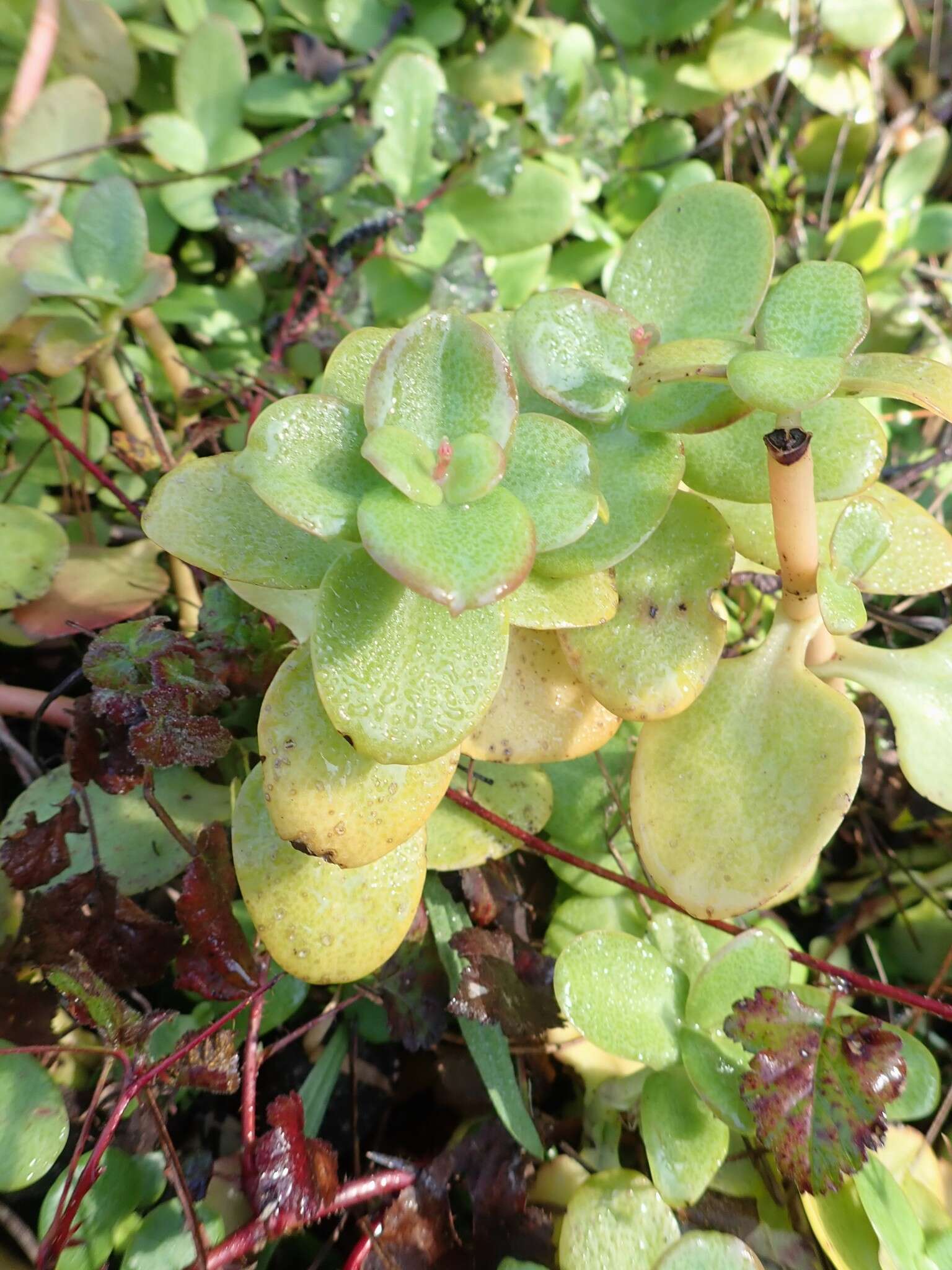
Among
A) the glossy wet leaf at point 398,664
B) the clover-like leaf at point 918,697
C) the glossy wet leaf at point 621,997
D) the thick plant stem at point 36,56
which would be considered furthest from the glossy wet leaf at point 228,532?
the thick plant stem at point 36,56

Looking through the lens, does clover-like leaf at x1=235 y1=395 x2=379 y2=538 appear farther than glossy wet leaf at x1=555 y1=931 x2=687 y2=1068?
No

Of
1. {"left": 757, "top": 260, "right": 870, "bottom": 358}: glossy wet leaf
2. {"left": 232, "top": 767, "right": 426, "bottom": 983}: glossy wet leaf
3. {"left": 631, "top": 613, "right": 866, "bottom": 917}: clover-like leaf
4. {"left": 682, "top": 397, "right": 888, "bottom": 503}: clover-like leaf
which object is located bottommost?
{"left": 232, "top": 767, "right": 426, "bottom": 983}: glossy wet leaf

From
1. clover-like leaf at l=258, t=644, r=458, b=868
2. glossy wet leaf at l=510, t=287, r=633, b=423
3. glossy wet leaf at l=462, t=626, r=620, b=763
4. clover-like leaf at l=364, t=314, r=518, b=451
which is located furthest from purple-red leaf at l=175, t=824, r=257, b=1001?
glossy wet leaf at l=510, t=287, r=633, b=423

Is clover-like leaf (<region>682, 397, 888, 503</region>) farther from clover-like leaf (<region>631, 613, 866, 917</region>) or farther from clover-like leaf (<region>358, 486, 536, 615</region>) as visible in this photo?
clover-like leaf (<region>358, 486, 536, 615</region>)

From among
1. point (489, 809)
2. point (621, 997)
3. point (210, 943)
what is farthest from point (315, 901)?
point (621, 997)

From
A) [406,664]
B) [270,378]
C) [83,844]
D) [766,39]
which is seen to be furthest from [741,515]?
[766,39]
